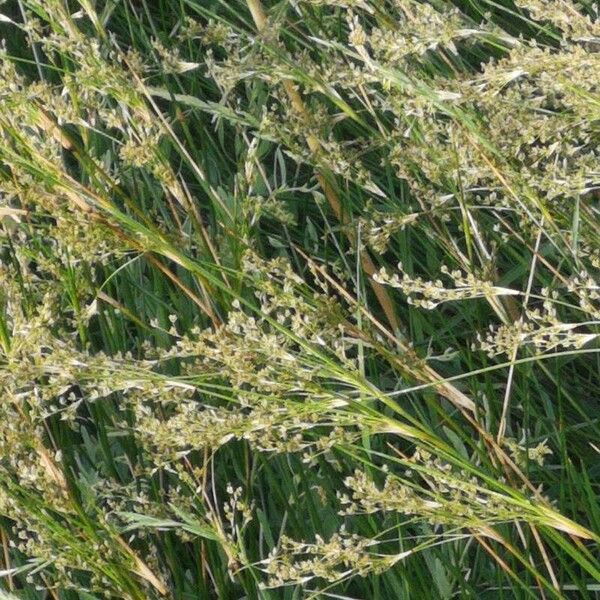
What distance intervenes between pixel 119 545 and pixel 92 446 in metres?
0.39

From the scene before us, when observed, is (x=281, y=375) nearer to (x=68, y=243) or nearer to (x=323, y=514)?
(x=68, y=243)

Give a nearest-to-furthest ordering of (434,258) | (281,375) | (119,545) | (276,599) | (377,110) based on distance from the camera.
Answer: (281,375) → (119,545) → (276,599) → (434,258) → (377,110)

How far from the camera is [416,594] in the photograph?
160 cm

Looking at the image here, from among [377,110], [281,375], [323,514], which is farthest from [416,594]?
[377,110]

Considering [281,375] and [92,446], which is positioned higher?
[281,375]

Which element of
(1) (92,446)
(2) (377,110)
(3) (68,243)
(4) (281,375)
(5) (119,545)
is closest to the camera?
(4) (281,375)

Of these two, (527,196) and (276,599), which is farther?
(276,599)

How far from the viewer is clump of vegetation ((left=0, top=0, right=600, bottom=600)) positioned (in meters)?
1.29

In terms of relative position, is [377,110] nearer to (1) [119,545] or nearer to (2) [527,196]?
(2) [527,196]

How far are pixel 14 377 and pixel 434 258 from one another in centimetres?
92

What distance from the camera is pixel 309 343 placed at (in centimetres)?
129

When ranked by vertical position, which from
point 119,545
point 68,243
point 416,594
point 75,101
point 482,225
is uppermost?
point 75,101

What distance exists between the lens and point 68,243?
1408mm

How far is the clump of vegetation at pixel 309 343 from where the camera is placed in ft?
4.22
